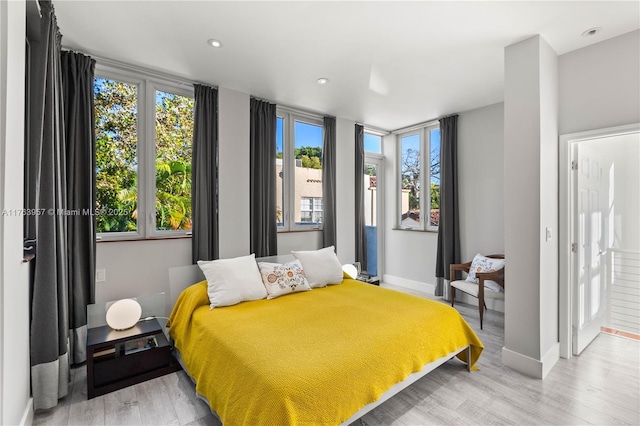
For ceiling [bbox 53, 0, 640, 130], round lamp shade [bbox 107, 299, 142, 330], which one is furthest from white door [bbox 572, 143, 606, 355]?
round lamp shade [bbox 107, 299, 142, 330]

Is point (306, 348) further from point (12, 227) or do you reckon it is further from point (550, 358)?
point (550, 358)

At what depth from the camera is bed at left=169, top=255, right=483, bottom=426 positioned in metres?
1.51

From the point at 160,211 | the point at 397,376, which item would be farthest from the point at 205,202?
the point at 397,376

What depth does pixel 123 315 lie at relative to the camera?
251cm

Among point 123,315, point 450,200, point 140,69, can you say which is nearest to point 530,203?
point 450,200

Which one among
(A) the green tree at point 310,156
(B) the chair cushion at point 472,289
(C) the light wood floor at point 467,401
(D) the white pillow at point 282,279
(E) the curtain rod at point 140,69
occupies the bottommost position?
(C) the light wood floor at point 467,401

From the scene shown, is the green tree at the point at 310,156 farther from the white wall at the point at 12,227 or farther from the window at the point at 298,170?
the white wall at the point at 12,227

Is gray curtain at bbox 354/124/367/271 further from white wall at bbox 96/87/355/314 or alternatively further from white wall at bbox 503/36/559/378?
white wall at bbox 503/36/559/378

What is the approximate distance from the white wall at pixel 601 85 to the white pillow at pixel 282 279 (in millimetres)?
2742

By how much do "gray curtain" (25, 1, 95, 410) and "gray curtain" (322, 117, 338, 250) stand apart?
2.63m

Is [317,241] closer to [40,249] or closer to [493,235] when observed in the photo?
[493,235]

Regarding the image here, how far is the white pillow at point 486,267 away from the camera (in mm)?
3516

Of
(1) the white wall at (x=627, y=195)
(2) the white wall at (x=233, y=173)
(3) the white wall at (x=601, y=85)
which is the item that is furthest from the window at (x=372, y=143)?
(1) the white wall at (x=627, y=195)

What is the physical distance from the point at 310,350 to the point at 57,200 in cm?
203
